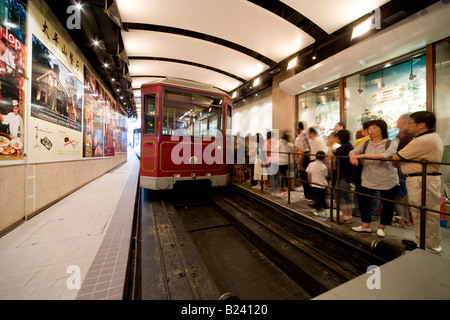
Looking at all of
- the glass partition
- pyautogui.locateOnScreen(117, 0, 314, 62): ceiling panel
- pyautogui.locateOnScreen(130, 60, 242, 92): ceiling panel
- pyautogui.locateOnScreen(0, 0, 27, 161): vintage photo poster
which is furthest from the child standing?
pyautogui.locateOnScreen(130, 60, 242, 92): ceiling panel

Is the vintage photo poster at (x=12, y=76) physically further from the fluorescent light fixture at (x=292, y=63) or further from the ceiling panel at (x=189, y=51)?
the fluorescent light fixture at (x=292, y=63)

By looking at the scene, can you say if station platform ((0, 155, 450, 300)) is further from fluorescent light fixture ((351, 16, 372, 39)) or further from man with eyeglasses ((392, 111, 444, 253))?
fluorescent light fixture ((351, 16, 372, 39))

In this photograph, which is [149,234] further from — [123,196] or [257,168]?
[257,168]

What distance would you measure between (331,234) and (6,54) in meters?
5.56

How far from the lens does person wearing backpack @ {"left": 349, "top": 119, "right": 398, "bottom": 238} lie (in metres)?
2.31

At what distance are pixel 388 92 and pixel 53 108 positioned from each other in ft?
26.1

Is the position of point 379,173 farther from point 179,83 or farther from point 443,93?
point 179,83

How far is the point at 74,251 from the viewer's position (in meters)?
2.21

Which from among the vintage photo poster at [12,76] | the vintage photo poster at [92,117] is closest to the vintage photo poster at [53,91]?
the vintage photo poster at [12,76]

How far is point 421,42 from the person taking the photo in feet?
10.3

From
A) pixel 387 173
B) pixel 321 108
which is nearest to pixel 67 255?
pixel 387 173
